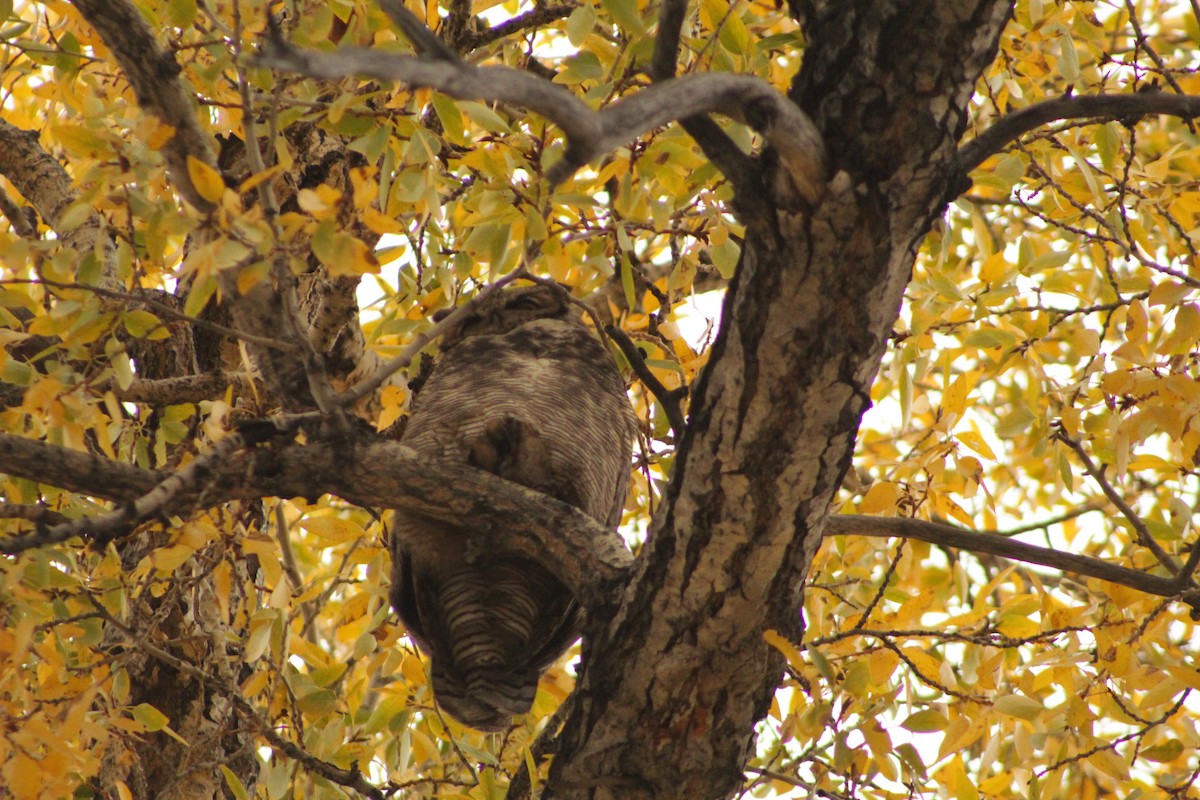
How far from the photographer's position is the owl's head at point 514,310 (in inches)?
119

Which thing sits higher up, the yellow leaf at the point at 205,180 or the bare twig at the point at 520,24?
the bare twig at the point at 520,24

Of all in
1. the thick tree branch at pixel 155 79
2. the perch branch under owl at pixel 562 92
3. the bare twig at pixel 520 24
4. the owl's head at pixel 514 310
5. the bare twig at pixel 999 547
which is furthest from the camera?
the bare twig at pixel 520 24

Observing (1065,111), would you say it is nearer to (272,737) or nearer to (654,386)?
(654,386)

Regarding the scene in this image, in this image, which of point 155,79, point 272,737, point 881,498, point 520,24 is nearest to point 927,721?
point 881,498

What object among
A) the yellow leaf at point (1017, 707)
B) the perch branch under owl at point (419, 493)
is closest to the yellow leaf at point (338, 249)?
the perch branch under owl at point (419, 493)

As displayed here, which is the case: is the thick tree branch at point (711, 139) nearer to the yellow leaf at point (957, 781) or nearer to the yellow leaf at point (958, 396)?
the yellow leaf at point (958, 396)

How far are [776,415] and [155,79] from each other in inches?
48.4

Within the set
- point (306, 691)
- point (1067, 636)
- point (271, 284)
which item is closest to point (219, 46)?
point (271, 284)

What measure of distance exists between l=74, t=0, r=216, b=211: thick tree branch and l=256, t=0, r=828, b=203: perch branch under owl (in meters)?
0.68

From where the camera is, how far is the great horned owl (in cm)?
251

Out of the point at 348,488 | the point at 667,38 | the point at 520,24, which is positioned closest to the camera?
the point at 667,38

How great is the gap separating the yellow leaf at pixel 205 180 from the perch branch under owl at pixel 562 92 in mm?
479

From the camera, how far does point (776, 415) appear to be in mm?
Result: 1967

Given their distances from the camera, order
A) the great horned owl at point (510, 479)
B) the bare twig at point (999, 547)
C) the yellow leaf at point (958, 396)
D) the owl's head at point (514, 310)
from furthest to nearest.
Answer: the owl's head at point (514, 310), the yellow leaf at point (958, 396), the great horned owl at point (510, 479), the bare twig at point (999, 547)
